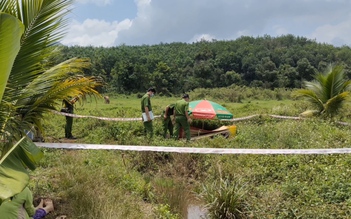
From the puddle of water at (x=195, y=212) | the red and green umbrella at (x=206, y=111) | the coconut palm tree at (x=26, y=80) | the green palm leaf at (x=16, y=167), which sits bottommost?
the puddle of water at (x=195, y=212)

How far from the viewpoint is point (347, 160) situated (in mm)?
6871

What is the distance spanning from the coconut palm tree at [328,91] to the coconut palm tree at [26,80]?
9.67 meters

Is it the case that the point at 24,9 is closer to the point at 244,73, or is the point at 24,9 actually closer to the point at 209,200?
the point at 209,200

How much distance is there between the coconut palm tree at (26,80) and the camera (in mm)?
2467

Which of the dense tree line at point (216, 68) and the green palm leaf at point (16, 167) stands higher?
the dense tree line at point (216, 68)

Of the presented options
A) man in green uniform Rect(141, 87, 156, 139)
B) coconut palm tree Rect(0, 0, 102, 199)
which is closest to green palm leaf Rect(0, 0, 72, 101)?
coconut palm tree Rect(0, 0, 102, 199)

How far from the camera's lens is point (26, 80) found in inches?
156

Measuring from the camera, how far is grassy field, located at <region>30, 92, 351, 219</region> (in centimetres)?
529

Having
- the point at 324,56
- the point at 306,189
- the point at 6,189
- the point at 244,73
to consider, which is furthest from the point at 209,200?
the point at 324,56

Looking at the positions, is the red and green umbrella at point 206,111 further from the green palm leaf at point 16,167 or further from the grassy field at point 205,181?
the green palm leaf at point 16,167

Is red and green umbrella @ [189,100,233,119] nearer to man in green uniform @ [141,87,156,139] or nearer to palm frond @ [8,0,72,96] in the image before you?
man in green uniform @ [141,87,156,139]

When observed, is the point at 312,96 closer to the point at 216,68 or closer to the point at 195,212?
the point at 195,212

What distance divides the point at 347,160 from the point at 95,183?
4.69 meters

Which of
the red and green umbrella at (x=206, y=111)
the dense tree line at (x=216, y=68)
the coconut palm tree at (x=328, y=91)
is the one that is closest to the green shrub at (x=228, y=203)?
the red and green umbrella at (x=206, y=111)
